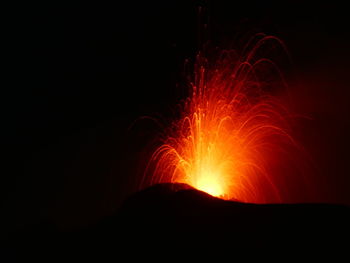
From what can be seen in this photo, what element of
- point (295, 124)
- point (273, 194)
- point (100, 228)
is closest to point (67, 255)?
point (100, 228)

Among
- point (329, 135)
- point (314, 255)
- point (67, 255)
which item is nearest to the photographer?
point (314, 255)

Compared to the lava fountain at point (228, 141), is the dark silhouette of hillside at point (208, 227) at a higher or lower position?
lower

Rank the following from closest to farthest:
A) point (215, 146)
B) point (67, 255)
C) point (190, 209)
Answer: point (190, 209) → point (67, 255) → point (215, 146)

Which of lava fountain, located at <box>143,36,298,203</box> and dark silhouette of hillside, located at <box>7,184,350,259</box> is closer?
dark silhouette of hillside, located at <box>7,184,350,259</box>

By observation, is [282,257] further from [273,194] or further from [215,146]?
[273,194]

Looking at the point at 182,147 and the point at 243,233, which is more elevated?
the point at 182,147

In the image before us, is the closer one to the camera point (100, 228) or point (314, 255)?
point (314, 255)

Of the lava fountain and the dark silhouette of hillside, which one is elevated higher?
the lava fountain

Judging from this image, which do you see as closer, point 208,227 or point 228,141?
point 208,227

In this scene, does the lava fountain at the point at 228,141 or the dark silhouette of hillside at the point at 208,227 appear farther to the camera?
the lava fountain at the point at 228,141

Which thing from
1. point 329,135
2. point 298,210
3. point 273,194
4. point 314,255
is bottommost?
point 314,255
